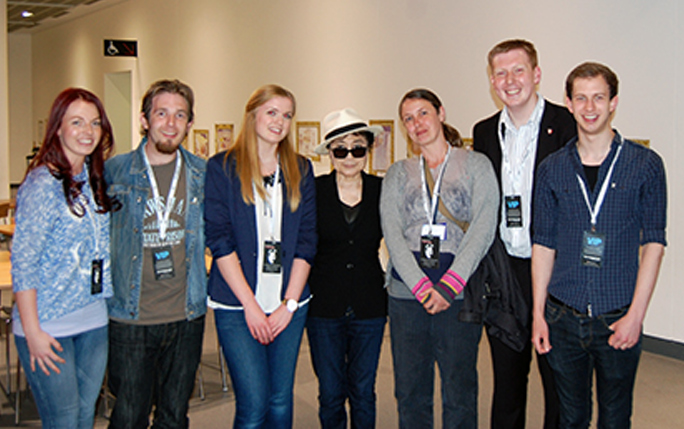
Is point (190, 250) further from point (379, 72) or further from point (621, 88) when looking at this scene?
point (379, 72)

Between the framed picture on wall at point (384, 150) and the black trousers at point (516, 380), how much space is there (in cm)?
415

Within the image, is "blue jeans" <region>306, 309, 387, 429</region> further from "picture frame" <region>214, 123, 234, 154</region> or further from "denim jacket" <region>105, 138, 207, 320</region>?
"picture frame" <region>214, 123, 234, 154</region>

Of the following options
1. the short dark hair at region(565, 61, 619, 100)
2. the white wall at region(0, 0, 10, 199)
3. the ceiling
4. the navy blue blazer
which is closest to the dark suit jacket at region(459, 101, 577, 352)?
the short dark hair at region(565, 61, 619, 100)

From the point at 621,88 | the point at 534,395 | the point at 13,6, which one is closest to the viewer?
the point at 534,395

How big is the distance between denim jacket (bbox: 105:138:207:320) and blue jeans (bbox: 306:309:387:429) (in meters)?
0.57

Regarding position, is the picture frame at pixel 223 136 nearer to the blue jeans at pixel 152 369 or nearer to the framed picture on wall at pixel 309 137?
the framed picture on wall at pixel 309 137

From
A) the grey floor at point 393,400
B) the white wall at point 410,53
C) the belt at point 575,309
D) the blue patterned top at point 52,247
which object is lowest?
the grey floor at point 393,400

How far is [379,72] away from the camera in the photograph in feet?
22.9

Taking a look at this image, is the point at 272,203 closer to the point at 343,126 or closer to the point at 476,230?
the point at 343,126

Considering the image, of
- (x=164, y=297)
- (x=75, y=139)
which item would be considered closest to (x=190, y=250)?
(x=164, y=297)

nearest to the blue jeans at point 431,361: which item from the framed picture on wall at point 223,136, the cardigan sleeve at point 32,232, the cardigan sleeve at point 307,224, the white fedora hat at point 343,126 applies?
the cardigan sleeve at point 307,224

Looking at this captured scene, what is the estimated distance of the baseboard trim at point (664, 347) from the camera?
4.90 metres

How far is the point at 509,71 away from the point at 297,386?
267 centimetres

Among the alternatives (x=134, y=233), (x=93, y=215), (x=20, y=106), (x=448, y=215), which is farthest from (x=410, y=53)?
(x=20, y=106)
